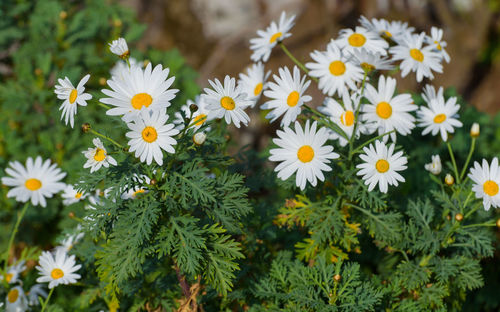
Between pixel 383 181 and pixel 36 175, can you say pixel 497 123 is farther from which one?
pixel 36 175

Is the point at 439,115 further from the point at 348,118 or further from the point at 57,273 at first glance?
the point at 57,273

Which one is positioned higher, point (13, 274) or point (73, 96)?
point (73, 96)

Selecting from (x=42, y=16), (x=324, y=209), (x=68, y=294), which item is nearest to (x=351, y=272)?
(x=324, y=209)

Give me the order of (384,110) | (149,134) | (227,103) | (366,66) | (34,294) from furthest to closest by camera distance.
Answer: (34,294) → (384,110) → (366,66) → (227,103) → (149,134)

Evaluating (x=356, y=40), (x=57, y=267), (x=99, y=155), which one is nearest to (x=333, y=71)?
(x=356, y=40)

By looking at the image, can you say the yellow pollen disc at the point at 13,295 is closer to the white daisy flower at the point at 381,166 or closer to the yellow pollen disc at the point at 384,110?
the white daisy flower at the point at 381,166

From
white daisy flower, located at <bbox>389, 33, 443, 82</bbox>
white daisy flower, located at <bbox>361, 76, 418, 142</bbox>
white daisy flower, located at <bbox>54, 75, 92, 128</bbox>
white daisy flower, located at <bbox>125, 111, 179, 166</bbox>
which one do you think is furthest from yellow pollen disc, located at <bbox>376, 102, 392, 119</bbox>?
white daisy flower, located at <bbox>54, 75, 92, 128</bbox>
